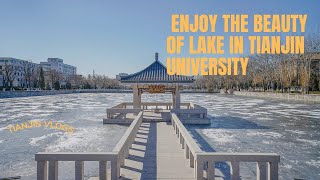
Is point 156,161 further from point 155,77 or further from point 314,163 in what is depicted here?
point 155,77

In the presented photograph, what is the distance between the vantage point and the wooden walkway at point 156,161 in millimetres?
7016

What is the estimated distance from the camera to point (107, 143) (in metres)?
13.2

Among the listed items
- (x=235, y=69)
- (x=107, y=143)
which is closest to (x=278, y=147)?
(x=107, y=143)

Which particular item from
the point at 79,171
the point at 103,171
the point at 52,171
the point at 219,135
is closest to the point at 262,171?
the point at 103,171

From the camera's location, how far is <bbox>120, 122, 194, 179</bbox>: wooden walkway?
7016 millimetres

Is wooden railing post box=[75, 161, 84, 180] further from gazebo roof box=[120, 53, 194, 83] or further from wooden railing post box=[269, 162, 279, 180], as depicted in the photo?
gazebo roof box=[120, 53, 194, 83]

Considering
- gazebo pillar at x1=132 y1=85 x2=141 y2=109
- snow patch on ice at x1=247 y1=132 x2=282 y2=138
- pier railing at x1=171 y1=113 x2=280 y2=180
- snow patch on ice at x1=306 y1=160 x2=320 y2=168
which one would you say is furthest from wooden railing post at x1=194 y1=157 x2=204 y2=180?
gazebo pillar at x1=132 y1=85 x2=141 y2=109

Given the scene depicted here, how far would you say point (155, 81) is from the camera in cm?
2144

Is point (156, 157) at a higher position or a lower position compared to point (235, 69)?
lower

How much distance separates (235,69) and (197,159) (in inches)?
3287

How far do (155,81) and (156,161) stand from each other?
13.5 meters

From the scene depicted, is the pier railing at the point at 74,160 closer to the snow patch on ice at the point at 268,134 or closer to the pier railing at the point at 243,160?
the pier railing at the point at 243,160

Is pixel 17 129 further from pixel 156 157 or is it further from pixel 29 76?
pixel 29 76

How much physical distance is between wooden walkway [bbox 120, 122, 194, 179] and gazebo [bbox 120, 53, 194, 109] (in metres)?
9.94
